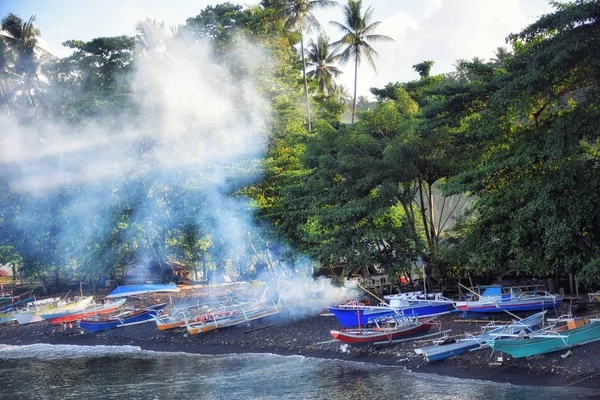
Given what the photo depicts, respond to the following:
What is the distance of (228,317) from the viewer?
103ft

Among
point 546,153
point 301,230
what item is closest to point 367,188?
point 301,230

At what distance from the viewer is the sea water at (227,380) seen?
1838 centimetres

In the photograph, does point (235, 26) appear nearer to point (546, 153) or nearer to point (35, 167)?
point (35, 167)

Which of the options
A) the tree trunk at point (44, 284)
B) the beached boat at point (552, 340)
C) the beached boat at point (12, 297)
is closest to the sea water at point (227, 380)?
the beached boat at point (552, 340)

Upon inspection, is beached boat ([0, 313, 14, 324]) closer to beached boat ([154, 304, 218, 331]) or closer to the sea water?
the sea water

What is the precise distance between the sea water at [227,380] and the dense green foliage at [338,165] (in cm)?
605

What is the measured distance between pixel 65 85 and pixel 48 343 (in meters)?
24.1

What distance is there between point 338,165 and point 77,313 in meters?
20.8

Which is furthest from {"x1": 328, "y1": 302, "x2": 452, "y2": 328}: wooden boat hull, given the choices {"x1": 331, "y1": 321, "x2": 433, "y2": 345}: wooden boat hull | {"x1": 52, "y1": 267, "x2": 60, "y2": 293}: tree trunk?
{"x1": 52, "y1": 267, "x2": 60, "y2": 293}: tree trunk

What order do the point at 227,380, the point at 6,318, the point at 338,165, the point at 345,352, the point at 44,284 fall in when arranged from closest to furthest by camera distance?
1. the point at 227,380
2. the point at 345,352
3. the point at 338,165
4. the point at 6,318
5. the point at 44,284

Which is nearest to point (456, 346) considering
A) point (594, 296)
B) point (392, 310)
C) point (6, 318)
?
point (392, 310)

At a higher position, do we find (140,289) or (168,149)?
(168,149)

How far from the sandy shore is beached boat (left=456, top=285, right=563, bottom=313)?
96 centimetres

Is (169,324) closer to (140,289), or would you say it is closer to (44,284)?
(140,289)
